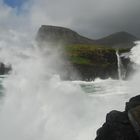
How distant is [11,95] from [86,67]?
2197 inches

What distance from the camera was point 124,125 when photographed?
1272 centimetres

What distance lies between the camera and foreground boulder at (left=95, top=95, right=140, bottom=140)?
1217 centimetres

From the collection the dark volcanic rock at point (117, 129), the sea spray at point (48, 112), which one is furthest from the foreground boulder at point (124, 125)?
the sea spray at point (48, 112)

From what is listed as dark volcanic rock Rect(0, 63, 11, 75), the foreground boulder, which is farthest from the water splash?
the foreground boulder

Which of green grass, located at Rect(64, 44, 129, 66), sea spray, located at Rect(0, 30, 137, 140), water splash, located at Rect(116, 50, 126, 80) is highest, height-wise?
green grass, located at Rect(64, 44, 129, 66)

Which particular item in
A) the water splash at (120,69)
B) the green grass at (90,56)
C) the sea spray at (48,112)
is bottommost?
the sea spray at (48,112)

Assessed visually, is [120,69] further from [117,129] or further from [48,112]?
[117,129]

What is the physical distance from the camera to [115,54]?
305ft

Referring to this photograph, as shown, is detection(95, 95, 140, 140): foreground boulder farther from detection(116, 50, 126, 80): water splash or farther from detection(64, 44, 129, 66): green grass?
detection(64, 44, 129, 66): green grass

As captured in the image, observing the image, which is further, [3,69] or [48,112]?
[3,69]

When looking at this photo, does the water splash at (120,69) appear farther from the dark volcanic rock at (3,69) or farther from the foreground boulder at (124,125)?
the foreground boulder at (124,125)

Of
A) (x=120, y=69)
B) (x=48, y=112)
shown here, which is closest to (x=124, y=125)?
(x=48, y=112)

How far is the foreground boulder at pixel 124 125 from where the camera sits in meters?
12.2

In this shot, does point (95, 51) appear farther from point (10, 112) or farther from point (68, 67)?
point (10, 112)
